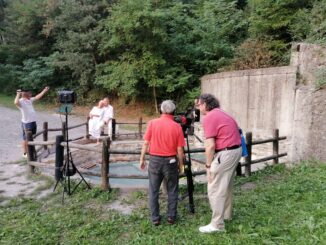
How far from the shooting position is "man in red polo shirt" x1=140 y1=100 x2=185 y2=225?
422 cm

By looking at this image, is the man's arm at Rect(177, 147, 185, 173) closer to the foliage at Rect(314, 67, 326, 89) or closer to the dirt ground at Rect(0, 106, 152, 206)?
the dirt ground at Rect(0, 106, 152, 206)

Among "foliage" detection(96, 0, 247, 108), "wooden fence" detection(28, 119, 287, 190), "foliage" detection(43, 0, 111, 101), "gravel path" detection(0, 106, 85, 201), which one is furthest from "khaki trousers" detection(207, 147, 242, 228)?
"foliage" detection(43, 0, 111, 101)

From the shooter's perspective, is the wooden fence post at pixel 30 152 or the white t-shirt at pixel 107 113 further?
the white t-shirt at pixel 107 113

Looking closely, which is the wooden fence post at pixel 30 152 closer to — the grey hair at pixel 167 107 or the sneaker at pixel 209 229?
the grey hair at pixel 167 107

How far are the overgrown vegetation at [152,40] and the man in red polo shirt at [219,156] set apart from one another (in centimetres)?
852

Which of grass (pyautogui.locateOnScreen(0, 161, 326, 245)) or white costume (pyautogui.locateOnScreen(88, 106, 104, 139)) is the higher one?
white costume (pyautogui.locateOnScreen(88, 106, 104, 139))

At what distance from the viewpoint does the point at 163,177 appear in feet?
14.3

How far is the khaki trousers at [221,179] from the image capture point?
3.83 m

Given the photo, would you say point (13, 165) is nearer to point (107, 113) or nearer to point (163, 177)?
point (107, 113)

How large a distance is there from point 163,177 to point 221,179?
854 millimetres

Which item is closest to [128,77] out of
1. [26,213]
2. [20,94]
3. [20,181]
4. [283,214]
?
[20,94]

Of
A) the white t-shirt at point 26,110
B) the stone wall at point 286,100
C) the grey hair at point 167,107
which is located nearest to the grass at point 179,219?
the stone wall at point 286,100

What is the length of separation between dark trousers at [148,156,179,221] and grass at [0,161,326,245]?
9.3 inches

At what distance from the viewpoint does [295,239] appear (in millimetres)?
3596
